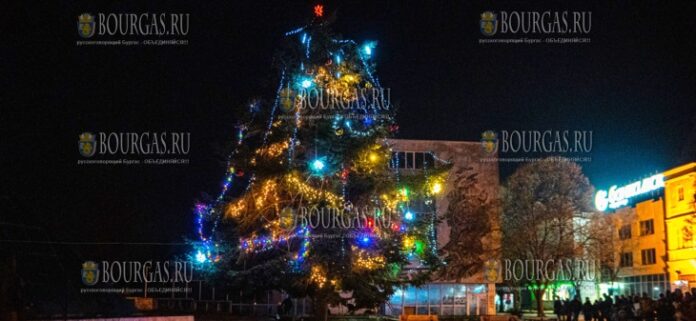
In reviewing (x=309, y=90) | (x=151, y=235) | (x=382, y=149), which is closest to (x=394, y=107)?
(x=382, y=149)

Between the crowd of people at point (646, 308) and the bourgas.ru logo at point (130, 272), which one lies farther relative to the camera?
the bourgas.ru logo at point (130, 272)

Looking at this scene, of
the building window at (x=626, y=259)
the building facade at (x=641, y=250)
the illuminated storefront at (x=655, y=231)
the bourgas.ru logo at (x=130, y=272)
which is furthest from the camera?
the building window at (x=626, y=259)

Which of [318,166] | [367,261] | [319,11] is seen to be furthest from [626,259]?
[319,11]

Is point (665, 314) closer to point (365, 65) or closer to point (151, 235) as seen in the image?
point (365, 65)

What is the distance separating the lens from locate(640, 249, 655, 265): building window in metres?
55.7

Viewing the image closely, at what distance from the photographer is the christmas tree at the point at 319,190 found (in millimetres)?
22344

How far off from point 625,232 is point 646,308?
33.9 meters

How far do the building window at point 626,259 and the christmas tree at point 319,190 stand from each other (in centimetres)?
4255

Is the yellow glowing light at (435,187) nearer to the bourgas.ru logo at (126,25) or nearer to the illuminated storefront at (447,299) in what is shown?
the bourgas.ru logo at (126,25)

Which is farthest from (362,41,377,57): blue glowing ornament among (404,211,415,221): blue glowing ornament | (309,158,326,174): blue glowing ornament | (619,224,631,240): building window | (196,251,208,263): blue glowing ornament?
(619,224,631,240): building window

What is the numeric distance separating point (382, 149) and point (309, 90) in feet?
10.0

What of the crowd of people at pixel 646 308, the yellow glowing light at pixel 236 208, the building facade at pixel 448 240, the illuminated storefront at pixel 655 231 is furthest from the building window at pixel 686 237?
the yellow glowing light at pixel 236 208

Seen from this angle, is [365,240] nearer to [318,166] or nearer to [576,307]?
[318,166]

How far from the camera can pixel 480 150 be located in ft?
172
